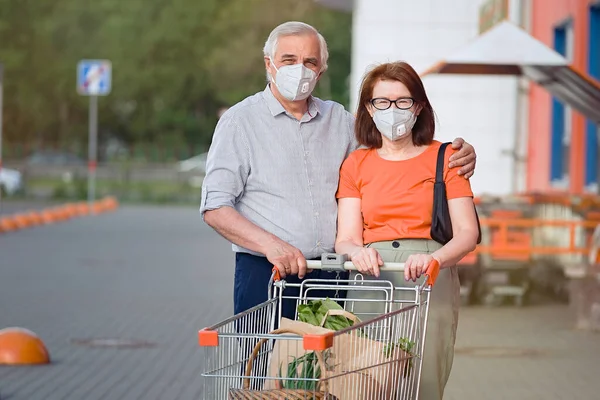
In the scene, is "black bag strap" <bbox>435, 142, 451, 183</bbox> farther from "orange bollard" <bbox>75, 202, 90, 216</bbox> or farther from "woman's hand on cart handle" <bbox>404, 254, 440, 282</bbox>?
"orange bollard" <bbox>75, 202, 90, 216</bbox>

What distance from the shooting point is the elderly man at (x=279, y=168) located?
5535mm

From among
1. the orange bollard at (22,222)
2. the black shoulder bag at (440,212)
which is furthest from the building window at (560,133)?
the black shoulder bag at (440,212)

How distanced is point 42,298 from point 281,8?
192 ft

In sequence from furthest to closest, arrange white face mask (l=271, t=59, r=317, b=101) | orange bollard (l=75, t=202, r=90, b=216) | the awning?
orange bollard (l=75, t=202, r=90, b=216) → the awning → white face mask (l=271, t=59, r=317, b=101)

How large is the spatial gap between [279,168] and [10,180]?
40.9 metres

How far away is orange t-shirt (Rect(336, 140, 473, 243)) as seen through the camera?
17.5ft

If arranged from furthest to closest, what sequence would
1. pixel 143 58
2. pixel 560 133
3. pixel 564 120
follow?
pixel 143 58, pixel 560 133, pixel 564 120

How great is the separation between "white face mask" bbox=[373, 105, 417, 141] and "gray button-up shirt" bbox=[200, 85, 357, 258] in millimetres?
377

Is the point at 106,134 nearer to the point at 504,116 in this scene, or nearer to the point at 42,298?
the point at 504,116

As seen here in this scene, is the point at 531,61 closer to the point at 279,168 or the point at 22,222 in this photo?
the point at 279,168

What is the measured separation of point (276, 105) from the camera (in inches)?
225

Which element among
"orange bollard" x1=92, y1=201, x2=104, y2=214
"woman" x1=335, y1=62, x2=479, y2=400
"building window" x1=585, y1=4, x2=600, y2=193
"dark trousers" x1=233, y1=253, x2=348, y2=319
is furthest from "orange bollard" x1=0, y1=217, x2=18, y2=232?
"woman" x1=335, y1=62, x2=479, y2=400

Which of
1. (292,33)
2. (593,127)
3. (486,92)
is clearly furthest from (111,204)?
(292,33)

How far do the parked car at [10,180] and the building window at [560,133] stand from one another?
26.0 meters
